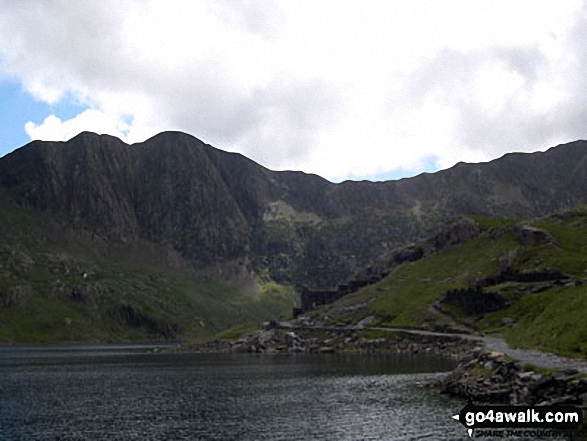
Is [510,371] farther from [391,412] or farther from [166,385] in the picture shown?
[166,385]

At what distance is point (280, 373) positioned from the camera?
163m

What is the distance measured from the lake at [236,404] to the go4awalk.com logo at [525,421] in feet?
8.47

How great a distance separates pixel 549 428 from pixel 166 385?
91.7m

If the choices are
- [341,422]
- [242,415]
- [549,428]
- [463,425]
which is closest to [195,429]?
[242,415]

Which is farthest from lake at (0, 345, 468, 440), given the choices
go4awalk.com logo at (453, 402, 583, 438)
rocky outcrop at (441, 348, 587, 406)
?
rocky outcrop at (441, 348, 587, 406)

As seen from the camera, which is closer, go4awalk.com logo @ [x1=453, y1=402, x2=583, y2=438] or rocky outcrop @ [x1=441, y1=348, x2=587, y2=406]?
go4awalk.com logo @ [x1=453, y1=402, x2=583, y2=438]

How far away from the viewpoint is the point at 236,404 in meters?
109

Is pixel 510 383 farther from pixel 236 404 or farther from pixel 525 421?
pixel 236 404

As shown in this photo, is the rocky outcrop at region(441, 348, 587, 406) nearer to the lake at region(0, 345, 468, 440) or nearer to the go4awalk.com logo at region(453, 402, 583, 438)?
the go4awalk.com logo at region(453, 402, 583, 438)

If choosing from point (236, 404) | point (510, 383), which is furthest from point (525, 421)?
point (236, 404)

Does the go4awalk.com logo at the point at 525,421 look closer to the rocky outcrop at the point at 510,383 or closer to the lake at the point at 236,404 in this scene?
the rocky outcrop at the point at 510,383

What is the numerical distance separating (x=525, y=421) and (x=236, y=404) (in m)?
51.3

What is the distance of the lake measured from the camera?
268ft

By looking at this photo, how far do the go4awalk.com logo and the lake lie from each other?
8.47 feet
